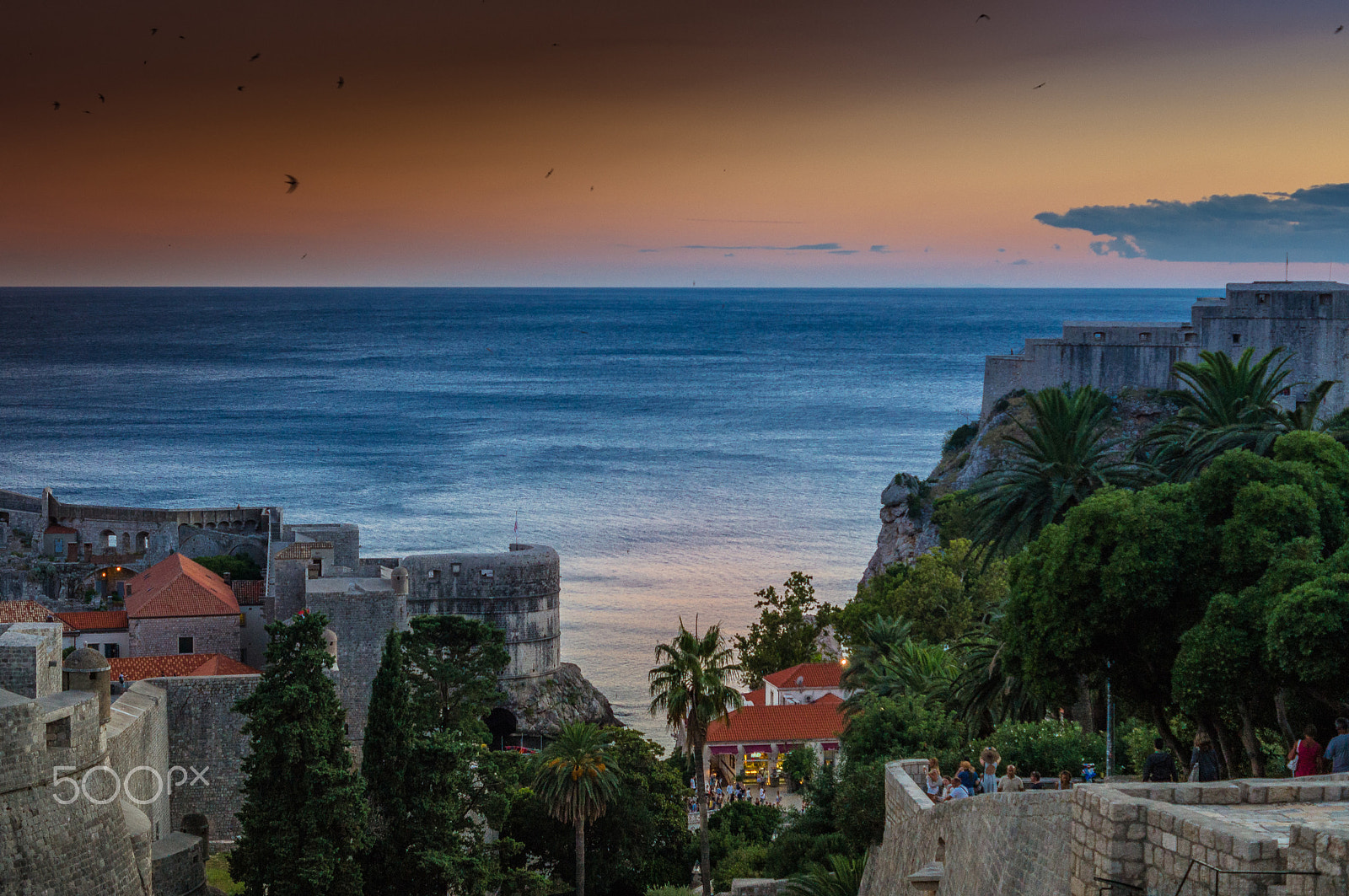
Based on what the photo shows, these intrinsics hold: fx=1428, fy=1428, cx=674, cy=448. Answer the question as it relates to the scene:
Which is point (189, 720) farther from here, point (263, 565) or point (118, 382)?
point (118, 382)

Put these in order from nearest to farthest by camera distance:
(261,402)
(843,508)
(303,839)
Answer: (303,839) → (843,508) → (261,402)

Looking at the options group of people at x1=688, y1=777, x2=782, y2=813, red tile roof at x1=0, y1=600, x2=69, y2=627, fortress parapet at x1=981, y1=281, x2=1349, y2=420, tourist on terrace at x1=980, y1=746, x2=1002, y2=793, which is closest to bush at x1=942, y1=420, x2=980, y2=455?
fortress parapet at x1=981, y1=281, x2=1349, y2=420

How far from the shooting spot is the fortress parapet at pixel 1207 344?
4791 cm

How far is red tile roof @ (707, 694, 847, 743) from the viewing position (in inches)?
1588

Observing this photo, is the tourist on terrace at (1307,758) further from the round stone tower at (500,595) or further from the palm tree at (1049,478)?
the round stone tower at (500,595)

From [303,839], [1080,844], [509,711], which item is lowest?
[509,711]

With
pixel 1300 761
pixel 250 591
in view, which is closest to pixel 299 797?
pixel 1300 761

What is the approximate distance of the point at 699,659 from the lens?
31.8 meters

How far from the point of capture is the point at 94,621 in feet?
122

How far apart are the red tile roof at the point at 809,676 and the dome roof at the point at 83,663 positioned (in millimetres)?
23848

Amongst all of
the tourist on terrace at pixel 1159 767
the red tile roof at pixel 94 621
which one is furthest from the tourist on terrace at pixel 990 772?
the red tile roof at pixel 94 621

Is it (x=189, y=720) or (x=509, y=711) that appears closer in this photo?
(x=189, y=720)

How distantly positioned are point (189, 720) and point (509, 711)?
18.1 metres

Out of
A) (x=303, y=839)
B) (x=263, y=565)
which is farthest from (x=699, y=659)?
(x=263, y=565)
